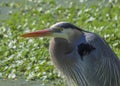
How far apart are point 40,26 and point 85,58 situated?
2972mm

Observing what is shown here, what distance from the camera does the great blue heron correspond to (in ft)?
14.7

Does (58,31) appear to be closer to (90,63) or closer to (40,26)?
(90,63)

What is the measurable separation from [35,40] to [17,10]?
69.1 inches

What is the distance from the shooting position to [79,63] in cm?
455

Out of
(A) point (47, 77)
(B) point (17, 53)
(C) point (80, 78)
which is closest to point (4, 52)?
(B) point (17, 53)

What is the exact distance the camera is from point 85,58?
4531 millimetres

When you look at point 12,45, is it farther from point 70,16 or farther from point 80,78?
point 80,78

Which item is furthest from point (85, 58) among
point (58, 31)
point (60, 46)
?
point (58, 31)

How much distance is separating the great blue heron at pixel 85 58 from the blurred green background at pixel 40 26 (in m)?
1.11

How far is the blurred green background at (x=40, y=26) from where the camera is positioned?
6.11m

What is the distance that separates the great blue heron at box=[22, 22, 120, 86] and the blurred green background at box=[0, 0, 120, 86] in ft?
3.65

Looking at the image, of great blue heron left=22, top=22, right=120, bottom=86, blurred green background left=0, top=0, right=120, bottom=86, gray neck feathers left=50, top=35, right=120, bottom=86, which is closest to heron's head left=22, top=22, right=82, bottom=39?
great blue heron left=22, top=22, right=120, bottom=86

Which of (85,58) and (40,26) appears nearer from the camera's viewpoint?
(85,58)

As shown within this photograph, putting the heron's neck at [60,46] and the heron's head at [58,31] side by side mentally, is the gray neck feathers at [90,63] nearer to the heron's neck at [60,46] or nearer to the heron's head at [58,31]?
the heron's neck at [60,46]
